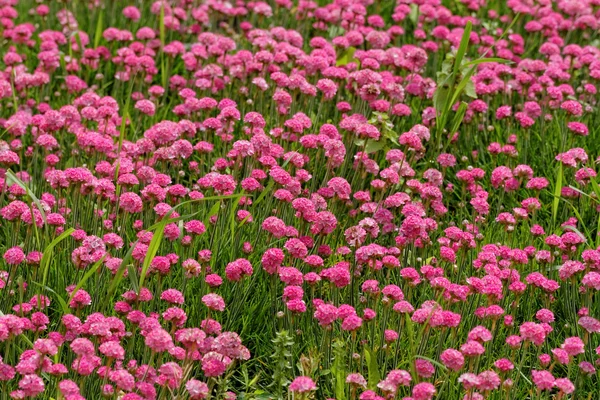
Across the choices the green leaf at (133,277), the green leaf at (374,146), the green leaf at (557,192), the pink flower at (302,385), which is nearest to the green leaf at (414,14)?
the green leaf at (374,146)

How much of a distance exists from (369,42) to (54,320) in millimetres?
2853

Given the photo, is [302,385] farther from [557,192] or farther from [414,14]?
[414,14]

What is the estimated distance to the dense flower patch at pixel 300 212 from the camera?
3.69m

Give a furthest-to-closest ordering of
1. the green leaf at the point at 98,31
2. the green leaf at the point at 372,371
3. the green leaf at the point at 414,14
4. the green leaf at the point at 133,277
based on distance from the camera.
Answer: the green leaf at the point at 414,14, the green leaf at the point at 98,31, the green leaf at the point at 133,277, the green leaf at the point at 372,371

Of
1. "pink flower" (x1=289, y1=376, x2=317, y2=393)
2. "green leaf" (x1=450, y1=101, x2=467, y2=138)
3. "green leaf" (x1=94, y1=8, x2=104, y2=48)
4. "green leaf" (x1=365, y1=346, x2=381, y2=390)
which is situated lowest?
"green leaf" (x1=365, y1=346, x2=381, y2=390)

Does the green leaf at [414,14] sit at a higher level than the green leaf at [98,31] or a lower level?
higher

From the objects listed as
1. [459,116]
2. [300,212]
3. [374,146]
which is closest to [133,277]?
[300,212]

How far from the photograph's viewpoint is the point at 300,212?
442 centimetres

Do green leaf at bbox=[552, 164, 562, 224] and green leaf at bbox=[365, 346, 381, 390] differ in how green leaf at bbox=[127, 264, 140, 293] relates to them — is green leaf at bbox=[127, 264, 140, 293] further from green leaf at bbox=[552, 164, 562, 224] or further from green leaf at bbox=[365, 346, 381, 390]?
green leaf at bbox=[552, 164, 562, 224]

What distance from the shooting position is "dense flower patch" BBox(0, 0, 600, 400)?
12.1 ft

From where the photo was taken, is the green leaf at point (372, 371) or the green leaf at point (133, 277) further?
the green leaf at point (133, 277)

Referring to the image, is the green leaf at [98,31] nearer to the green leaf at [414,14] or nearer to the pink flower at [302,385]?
the green leaf at [414,14]

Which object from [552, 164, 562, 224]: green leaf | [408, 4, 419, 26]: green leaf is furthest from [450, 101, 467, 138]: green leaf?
[408, 4, 419, 26]: green leaf

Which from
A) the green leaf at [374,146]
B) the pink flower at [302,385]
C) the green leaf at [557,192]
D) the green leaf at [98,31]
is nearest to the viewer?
the pink flower at [302,385]
